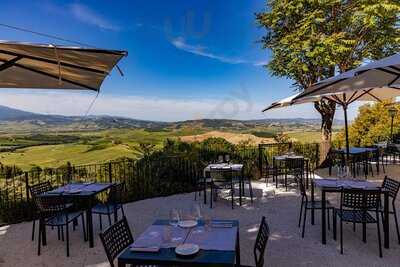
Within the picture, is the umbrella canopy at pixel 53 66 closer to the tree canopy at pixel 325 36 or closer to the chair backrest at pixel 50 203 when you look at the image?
the chair backrest at pixel 50 203

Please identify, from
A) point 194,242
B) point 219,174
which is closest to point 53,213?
point 194,242

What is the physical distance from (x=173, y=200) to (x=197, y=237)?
4.85 metres

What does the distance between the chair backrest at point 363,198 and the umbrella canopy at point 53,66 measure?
131 inches

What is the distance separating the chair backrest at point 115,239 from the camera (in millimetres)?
2461

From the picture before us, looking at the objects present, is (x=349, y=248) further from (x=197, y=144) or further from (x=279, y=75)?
(x=279, y=75)

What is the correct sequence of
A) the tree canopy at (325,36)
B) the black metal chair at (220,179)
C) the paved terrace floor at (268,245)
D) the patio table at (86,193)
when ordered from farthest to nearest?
the tree canopy at (325,36), the black metal chair at (220,179), the patio table at (86,193), the paved terrace floor at (268,245)

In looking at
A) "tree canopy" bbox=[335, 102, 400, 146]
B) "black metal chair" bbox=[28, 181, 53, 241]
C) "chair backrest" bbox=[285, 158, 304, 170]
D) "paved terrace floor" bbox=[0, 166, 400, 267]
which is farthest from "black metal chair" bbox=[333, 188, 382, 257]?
"tree canopy" bbox=[335, 102, 400, 146]

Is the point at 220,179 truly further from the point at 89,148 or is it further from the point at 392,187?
the point at 89,148

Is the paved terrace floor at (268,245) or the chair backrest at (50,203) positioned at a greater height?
the chair backrest at (50,203)

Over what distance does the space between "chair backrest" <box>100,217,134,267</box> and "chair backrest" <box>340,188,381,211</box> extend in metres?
2.84

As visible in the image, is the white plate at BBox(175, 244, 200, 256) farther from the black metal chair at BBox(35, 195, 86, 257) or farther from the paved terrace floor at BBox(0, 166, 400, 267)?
the black metal chair at BBox(35, 195, 86, 257)

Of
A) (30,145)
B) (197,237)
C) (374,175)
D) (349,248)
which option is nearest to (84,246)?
(197,237)

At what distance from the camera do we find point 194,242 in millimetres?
2455

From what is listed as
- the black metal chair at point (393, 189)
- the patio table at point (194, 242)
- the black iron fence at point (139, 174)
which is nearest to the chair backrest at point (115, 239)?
the patio table at point (194, 242)
